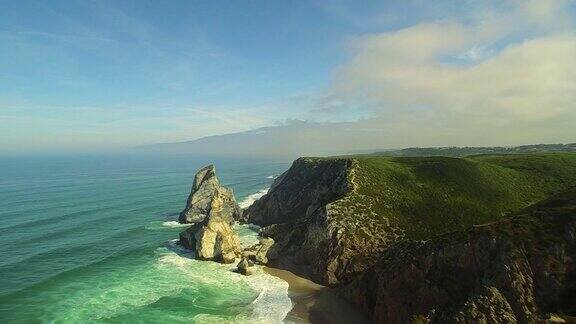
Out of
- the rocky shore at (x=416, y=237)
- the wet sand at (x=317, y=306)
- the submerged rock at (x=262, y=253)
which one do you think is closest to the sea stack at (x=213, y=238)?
the rocky shore at (x=416, y=237)

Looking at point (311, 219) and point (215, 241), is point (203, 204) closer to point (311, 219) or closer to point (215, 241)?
point (215, 241)

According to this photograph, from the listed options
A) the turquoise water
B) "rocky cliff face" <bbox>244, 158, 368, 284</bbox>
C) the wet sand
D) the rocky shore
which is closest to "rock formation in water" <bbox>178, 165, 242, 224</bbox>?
the rocky shore

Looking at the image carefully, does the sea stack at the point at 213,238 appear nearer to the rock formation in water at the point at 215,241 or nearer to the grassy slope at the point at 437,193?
the rock formation in water at the point at 215,241

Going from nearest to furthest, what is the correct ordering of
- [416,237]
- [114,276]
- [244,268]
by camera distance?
[416,237]
[114,276]
[244,268]

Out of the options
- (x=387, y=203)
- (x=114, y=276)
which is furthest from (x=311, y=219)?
(x=114, y=276)

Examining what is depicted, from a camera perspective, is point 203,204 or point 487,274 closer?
point 487,274

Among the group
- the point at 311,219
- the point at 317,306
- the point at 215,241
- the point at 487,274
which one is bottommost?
the point at 317,306

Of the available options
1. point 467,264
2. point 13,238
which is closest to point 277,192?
point 13,238
